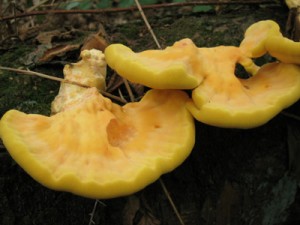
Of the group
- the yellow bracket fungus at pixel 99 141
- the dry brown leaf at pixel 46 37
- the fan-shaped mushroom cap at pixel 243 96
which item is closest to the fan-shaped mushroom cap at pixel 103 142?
the yellow bracket fungus at pixel 99 141

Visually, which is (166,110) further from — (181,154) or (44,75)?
(44,75)

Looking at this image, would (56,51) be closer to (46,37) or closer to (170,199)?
(46,37)

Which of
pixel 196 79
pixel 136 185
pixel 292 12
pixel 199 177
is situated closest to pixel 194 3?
pixel 292 12

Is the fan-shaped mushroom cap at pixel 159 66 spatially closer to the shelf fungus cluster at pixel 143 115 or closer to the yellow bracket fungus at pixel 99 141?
the shelf fungus cluster at pixel 143 115

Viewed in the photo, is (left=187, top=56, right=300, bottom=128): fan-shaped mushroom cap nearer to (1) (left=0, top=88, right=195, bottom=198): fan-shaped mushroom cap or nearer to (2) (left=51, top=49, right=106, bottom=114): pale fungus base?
(1) (left=0, top=88, right=195, bottom=198): fan-shaped mushroom cap

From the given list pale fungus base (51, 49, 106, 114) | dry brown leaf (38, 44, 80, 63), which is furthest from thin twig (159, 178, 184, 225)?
dry brown leaf (38, 44, 80, 63)
